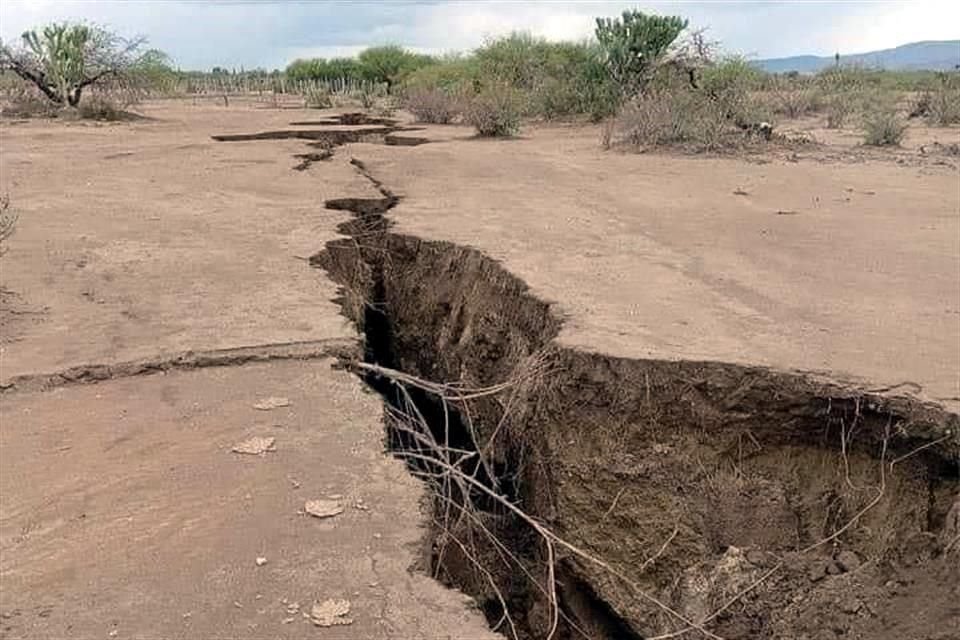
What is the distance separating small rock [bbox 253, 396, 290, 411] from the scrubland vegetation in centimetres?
1125

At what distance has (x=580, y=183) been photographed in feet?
36.1

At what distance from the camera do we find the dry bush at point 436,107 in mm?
20547

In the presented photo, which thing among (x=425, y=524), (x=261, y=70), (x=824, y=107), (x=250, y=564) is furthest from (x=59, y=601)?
(x=261, y=70)

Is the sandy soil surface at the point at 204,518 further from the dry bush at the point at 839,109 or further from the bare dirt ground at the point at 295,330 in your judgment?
the dry bush at the point at 839,109

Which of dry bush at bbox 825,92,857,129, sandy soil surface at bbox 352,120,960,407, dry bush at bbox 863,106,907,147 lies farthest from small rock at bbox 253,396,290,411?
dry bush at bbox 825,92,857,129

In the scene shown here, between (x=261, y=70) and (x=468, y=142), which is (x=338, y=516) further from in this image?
(x=261, y=70)

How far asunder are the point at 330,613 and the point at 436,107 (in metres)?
18.7

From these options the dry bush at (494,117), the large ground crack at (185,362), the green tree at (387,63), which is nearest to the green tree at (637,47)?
the dry bush at (494,117)

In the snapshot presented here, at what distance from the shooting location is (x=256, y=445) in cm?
396

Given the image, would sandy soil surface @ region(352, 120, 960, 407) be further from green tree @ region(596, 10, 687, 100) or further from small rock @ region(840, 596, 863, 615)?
green tree @ region(596, 10, 687, 100)

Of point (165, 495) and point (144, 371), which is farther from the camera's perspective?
point (144, 371)

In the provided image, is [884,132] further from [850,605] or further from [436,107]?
[850,605]

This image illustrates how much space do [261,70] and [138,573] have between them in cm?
6130

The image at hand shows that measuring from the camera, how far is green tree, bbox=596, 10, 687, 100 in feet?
64.2
